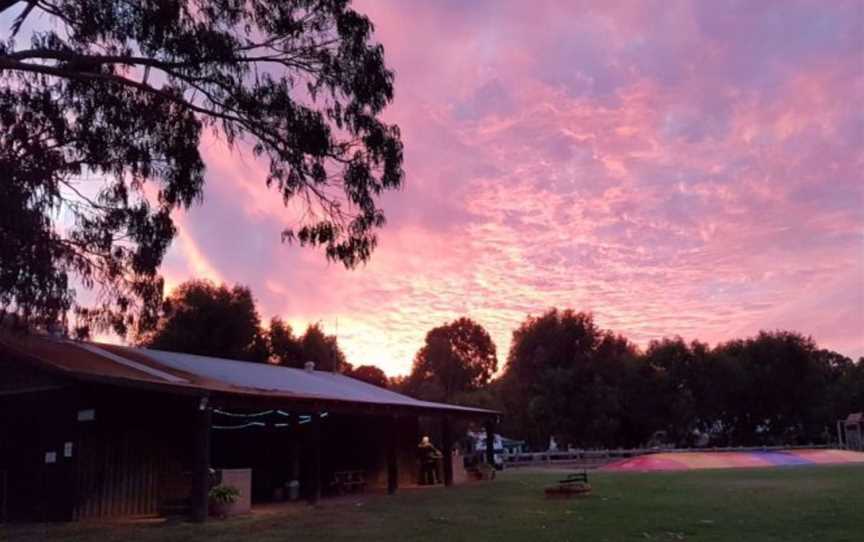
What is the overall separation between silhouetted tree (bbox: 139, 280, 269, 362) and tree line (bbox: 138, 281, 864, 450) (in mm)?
75

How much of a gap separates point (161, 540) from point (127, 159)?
6.02 m

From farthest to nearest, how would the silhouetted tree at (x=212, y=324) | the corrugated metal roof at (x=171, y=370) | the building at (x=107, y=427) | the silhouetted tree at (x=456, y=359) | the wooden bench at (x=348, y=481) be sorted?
1. the silhouetted tree at (x=456, y=359)
2. the silhouetted tree at (x=212, y=324)
3. the wooden bench at (x=348, y=481)
4. the corrugated metal roof at (x=171, y=370)
5. the building at (x=107, y=427)

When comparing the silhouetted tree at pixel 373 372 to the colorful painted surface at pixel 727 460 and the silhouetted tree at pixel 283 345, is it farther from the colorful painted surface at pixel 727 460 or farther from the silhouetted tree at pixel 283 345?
the colorful painted surface at pixel 727 460

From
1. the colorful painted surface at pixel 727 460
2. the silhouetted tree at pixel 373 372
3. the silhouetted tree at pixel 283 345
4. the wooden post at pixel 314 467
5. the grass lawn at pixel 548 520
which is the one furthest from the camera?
the silhouetted tree at pixel 373 372

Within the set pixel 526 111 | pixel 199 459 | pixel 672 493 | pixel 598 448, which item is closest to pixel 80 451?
pixel 199 459

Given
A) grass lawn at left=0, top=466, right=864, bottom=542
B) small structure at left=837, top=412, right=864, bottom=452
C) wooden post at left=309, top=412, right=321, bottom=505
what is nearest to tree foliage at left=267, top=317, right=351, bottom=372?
wooden post at left=309, top=412, right=321, bottom=505

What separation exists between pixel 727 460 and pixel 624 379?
49.6 ft

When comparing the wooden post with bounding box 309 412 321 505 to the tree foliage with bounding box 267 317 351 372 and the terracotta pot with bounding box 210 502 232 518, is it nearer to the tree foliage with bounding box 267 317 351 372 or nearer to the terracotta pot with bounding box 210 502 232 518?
the terracotta pot with bounding box 210 502 232 518

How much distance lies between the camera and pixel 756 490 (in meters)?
20.4

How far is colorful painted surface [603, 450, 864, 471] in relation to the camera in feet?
121

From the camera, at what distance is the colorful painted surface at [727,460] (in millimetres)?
36875

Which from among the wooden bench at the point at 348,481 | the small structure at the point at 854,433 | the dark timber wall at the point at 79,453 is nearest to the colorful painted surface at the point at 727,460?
the small structure at the point at 854,433

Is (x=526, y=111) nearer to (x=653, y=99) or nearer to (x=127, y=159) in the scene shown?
(x=653, y=99)

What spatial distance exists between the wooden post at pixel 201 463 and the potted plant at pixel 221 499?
0.51 meters
